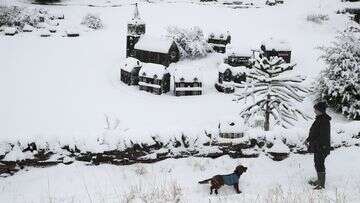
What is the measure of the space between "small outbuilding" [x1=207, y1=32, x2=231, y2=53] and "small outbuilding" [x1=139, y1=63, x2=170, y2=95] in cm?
627

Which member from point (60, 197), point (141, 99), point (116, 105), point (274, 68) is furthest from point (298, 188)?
point (141, 99)

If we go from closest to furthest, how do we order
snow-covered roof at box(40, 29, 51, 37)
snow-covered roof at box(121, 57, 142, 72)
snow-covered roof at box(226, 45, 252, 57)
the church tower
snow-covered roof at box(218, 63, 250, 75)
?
snow-covered roof at box(218, 63, 250, 75) → snow-covered roof at box(121, 57, 142, 72) → snow-covered roof at box(226, 45, 252, 57) → the church tower → snow-covered roof at box(40, 29, 51, 37)

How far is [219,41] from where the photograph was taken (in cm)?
2664

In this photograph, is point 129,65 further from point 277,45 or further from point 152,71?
point 277,45

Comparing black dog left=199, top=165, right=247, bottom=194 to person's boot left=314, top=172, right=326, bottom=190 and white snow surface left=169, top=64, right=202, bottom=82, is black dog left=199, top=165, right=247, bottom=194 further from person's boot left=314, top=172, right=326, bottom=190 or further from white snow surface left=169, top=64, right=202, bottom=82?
white snow surface left=169, top=64, right=202, bottom=82

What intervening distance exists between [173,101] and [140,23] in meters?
7.42

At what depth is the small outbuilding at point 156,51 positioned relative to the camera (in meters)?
24.0

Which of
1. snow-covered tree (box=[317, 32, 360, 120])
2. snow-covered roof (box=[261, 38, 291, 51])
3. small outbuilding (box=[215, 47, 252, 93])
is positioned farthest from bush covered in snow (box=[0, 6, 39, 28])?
snow-covered tree (box=[317, 32, 360, 120])

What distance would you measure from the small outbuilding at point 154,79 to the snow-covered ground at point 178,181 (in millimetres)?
12676

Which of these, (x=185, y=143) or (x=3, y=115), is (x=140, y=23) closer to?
(x=3, y=115)

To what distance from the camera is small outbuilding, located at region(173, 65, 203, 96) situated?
810 inches

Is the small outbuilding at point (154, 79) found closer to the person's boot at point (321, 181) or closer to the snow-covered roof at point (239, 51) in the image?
the snow-covered roof at point (239, 51)

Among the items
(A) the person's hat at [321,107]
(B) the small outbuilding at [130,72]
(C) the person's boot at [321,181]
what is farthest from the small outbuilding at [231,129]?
(B) the small outbuilding at [130,72]

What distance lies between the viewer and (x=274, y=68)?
1295 centimetres
